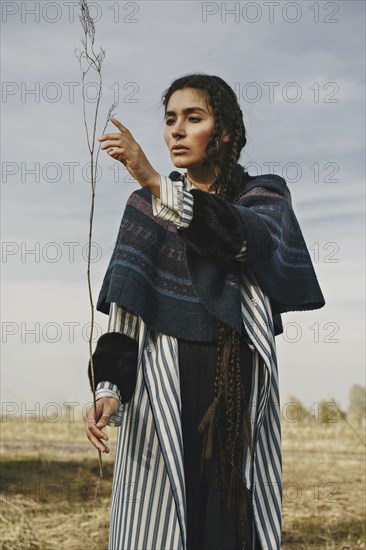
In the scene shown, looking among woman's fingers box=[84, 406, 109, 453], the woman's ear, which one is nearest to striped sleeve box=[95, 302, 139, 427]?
woman's fingers box=[84, 406, 109, 453]

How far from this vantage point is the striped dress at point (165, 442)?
2.51 m

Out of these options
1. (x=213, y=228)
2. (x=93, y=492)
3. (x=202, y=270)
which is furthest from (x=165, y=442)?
(x=93, y=492)

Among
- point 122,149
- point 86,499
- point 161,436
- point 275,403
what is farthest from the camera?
point 86,499

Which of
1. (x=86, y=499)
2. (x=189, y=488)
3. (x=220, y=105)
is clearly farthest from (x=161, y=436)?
(x=86, y=499)

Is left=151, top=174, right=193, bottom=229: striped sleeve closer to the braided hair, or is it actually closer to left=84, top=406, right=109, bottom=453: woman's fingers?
the braided hair

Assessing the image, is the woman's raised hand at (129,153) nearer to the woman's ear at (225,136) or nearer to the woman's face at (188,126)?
the woman's face at (188,126)

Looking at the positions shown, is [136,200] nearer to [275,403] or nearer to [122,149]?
[122,149]

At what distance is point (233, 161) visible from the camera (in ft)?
9.11

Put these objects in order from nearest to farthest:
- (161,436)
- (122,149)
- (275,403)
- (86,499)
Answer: (122,149) → (161,436) → (275,403) → (86,499)

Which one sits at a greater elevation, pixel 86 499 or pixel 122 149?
pixel 122 149

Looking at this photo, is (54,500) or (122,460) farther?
(54,500)

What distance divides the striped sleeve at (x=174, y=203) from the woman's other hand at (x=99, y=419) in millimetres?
582

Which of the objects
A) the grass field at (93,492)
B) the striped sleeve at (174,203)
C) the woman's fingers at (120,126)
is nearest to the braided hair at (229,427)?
the striped sleeve at (174,203)

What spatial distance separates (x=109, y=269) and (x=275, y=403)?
2.31 feet
